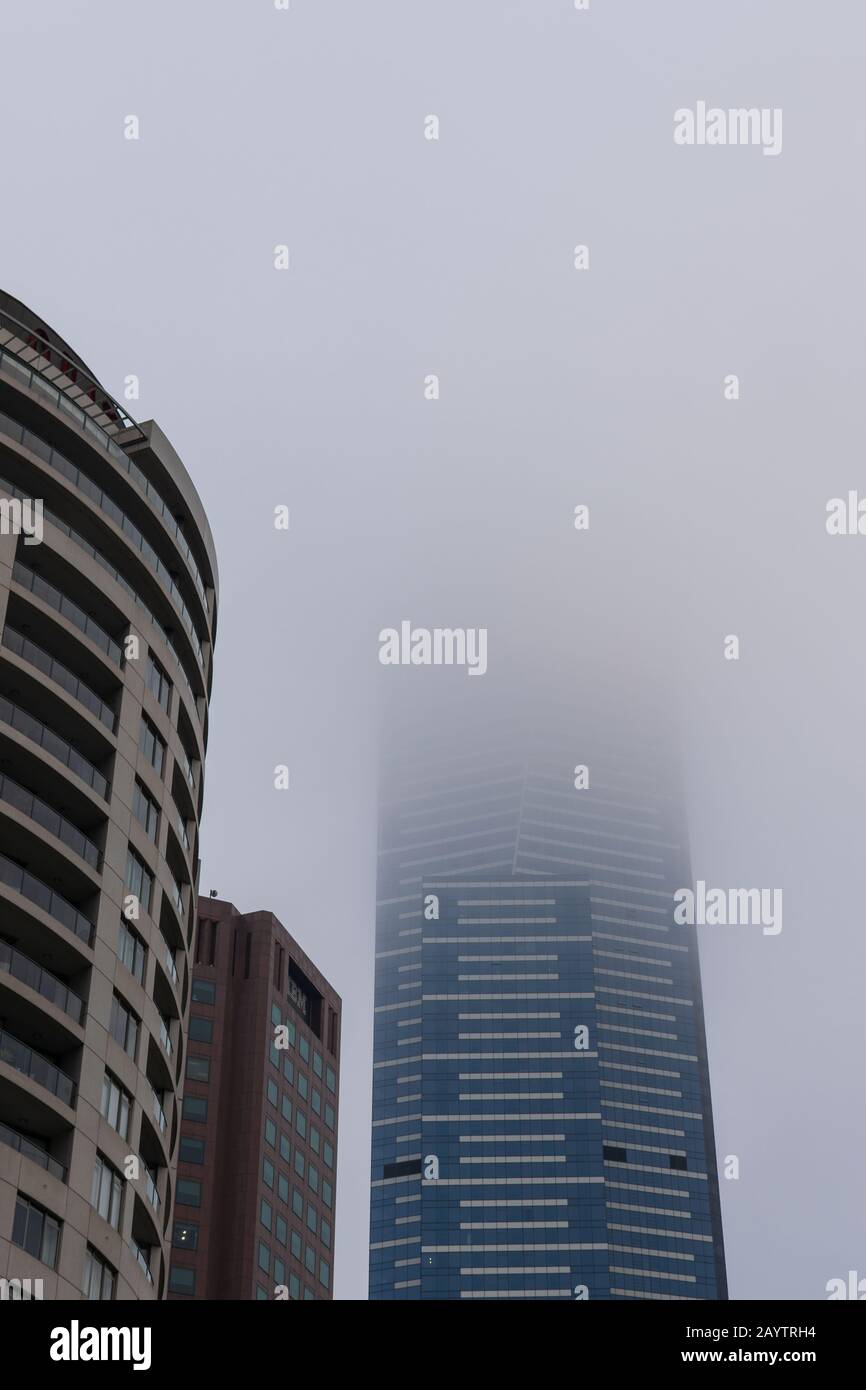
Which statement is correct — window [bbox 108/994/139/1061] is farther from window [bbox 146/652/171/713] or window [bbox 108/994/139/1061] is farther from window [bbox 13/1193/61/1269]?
window [bbox 146/652/171/713]

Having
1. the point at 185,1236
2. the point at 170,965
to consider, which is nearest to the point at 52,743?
the point at 170,965

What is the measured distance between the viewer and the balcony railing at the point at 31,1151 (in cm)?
5642

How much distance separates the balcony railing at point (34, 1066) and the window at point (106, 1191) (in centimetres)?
302

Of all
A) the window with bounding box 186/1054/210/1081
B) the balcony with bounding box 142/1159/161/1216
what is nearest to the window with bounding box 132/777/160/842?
the balcony with bounding box 142/1159/161/1216

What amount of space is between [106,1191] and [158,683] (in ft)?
73.1

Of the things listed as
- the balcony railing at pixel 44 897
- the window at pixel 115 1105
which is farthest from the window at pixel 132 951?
the window at pixel 115 1105

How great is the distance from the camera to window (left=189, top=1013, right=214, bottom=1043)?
157 m

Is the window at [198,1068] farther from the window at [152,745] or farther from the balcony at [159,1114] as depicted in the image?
the window at [152,745]

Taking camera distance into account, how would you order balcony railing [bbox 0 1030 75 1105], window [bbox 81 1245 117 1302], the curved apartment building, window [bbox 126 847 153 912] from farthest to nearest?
window [bbox 126 847 153 912] < the curved apartment building < window [bbox 81 1245 117 1302] < balcony railing [bbox 0 1030 75 1105]

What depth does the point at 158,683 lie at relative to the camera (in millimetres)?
74500

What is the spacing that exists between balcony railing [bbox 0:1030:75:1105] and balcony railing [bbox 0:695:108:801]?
10823mm
